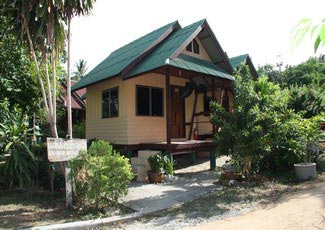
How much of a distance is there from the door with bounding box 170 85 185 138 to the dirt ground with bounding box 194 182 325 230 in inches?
275

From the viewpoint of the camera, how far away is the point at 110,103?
42.2ft

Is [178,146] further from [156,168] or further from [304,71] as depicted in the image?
[304,71]

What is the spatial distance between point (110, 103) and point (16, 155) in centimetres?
560

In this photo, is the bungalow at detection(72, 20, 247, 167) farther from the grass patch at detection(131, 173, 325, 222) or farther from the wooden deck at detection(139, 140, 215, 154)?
the grass patch at detection(131, 173, 325, 222)

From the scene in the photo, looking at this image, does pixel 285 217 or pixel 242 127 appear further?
pixel 242 127

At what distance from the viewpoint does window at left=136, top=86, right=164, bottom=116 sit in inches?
474

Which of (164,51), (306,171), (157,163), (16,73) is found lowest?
(306,171)

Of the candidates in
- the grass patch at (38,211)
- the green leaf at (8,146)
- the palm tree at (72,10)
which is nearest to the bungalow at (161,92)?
the palm tree at (72,10)

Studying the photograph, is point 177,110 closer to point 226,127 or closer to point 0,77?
point 226,127

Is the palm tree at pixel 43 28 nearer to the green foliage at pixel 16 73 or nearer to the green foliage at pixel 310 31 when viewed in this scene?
the green foliage at pixel 16 73

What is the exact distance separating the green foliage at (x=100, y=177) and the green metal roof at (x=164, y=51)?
4431 mm

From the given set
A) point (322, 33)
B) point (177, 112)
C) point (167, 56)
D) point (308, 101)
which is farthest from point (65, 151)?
point (308, 101)

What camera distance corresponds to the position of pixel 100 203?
21.3 ft

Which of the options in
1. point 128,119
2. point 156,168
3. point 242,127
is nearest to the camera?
point 242,127
